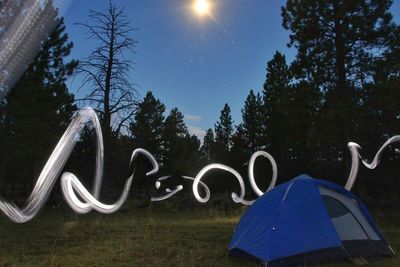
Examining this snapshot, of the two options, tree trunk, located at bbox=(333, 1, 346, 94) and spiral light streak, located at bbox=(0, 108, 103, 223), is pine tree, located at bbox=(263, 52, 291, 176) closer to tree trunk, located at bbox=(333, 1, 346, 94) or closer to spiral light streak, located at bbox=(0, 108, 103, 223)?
tree trunk, located at bbox=(333, 1, 346, 94)

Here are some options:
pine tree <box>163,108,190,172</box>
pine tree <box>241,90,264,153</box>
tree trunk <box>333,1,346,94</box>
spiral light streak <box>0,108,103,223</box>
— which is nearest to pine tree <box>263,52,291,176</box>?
pine tree <box>241,90,264,153</box>

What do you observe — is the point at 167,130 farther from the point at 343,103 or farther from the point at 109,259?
the point at 109,259

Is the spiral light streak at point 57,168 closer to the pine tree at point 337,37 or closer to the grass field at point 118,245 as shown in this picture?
the grass field at point 118,245

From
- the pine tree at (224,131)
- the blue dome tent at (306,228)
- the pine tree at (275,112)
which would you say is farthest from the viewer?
the pine tree at (224,131)

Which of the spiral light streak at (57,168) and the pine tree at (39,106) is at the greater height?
the pine tree at (39,106)

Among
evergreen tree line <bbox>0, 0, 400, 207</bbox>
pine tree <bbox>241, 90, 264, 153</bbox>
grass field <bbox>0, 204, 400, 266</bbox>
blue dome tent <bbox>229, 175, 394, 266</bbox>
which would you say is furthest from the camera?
pine tree <bbox>241, 90, 264, 153</bbox>

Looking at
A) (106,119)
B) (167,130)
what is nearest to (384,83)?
(106,119)

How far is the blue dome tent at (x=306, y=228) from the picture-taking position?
8.88m

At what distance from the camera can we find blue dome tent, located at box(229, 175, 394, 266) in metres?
8.88

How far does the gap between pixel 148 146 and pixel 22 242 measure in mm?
41451

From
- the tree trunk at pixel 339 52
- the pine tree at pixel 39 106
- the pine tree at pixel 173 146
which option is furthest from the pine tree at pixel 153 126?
the tree trunk at pixel 339 52

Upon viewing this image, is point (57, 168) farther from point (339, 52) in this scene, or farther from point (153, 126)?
point (153, 126)

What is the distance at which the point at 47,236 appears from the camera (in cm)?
1395

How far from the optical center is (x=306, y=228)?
912 cm
